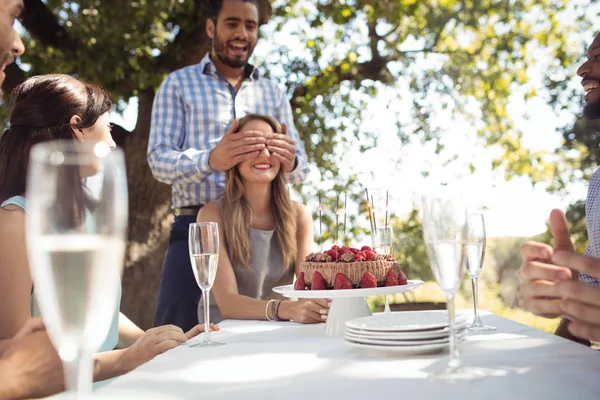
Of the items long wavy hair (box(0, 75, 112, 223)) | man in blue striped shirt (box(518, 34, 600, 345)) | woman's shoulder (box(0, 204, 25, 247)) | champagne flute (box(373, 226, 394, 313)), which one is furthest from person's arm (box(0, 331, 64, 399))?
champagne flute (box(373, 226, 394, 313))

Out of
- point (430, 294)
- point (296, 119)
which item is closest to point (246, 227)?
point (296, 119)

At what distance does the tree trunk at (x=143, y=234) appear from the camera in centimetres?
587

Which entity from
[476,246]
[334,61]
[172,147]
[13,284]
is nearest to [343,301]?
[476,246]

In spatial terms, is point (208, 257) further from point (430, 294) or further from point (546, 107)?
point (430, 294)

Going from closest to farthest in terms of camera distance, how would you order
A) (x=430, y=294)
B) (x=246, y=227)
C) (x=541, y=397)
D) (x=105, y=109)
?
(x=541, y=397)
(x=105, y=109)
(x=246, y=227)
(x=430, y=294)

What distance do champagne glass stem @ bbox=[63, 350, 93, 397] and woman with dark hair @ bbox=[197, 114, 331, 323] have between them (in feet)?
5.98

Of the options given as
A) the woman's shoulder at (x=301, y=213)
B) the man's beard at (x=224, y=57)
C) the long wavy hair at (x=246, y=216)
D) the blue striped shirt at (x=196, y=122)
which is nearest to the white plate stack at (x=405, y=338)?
the long wavy hair at (x=246, y=216)

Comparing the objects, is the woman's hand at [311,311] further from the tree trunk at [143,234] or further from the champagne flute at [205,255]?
the tree trunk at [143,234]

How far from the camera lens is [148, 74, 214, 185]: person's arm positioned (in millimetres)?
2918

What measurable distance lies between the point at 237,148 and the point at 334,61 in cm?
510

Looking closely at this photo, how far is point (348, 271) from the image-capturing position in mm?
1828

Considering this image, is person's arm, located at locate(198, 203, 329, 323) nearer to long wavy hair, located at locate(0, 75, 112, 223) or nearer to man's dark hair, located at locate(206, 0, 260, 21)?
long wavy hair, located at locate(0, 75, 112, 223)

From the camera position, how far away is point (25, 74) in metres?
6.19

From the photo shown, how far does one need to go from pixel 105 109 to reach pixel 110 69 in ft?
12.6
